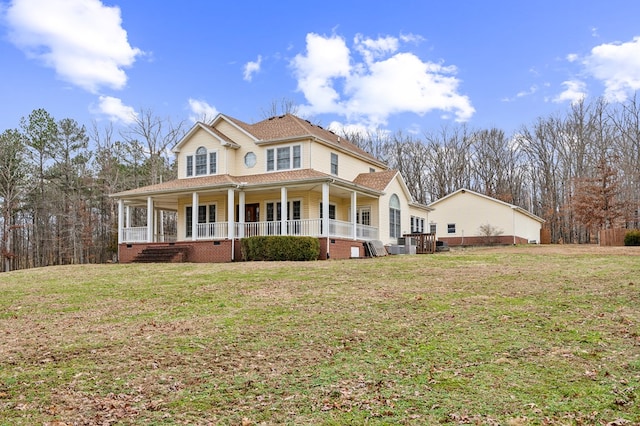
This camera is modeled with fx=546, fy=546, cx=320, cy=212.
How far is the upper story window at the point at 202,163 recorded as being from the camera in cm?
2767

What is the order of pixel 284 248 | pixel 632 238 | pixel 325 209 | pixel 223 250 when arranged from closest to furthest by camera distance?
pixel 284 248 < pixel 325 209 < pixel 223 250 < pixel 632 238

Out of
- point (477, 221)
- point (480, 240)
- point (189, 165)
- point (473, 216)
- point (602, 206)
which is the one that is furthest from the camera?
point (473, 216)

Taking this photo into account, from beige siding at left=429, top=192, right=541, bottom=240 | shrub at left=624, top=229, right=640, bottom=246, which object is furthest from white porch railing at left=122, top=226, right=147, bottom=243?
shrub at left=624, top=229, right=640, bottom=246

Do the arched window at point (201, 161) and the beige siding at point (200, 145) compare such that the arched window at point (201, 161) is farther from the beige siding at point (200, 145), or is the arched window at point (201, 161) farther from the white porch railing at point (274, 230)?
the white porch railing at point (274, 230)

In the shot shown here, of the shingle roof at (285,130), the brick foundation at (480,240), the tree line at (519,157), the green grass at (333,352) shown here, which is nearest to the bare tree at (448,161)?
the tree line at (519,157)

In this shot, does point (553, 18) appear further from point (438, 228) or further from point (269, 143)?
point (438, 228)

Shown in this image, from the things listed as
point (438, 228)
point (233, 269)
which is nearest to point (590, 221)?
point (438, 228)

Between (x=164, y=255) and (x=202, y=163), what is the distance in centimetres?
585

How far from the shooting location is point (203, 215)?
27.9 m

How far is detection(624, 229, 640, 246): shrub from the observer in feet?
90.5

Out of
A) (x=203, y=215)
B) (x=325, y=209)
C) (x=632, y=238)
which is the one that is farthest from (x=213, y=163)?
(x=632, y=238)

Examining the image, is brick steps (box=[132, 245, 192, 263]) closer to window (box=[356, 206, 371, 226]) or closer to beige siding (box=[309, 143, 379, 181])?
beige siding (box=[309, 143, 379, 181])

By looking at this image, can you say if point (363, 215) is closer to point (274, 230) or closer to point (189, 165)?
point (274, 230)

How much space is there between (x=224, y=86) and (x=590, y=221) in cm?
2409
